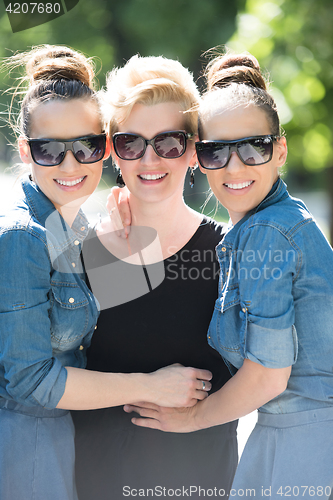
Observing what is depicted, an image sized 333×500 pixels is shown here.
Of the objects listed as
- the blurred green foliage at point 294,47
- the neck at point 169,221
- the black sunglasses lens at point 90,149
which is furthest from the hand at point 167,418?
the blurred green foliage at point 294,47

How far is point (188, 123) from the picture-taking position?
2174 mm

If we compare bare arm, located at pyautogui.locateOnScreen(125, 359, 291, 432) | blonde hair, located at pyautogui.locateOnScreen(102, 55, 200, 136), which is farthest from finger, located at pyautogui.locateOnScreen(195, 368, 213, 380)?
blonde hair, located at pyautogui.locateOnScreen(102, 55, 200, 136)

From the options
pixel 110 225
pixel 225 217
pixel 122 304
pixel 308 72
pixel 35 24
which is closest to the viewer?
pixel 122 304

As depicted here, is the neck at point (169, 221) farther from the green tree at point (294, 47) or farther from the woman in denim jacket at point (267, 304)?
the green tree at point (294, 47)

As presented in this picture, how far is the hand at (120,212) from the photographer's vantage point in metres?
2.40

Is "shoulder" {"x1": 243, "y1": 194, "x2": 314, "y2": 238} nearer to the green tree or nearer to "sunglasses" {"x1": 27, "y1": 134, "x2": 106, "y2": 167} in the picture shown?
"sunglasses" {"x1": 27, "y1": 134, "x2": 106, "y2": 167}

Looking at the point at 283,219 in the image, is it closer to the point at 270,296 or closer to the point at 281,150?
the point at 270,296

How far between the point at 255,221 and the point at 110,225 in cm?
94

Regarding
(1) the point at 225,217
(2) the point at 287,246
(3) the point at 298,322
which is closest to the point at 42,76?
(2) the point at 287,246

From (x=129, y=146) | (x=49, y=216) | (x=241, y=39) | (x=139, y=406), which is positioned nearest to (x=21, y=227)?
(x=49, y=216)

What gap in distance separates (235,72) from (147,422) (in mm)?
1576

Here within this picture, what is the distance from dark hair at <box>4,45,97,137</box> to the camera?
1969 millimetres

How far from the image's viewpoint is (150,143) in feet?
6.79

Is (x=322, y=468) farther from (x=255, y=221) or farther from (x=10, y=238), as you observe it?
(x=10, y=238)
